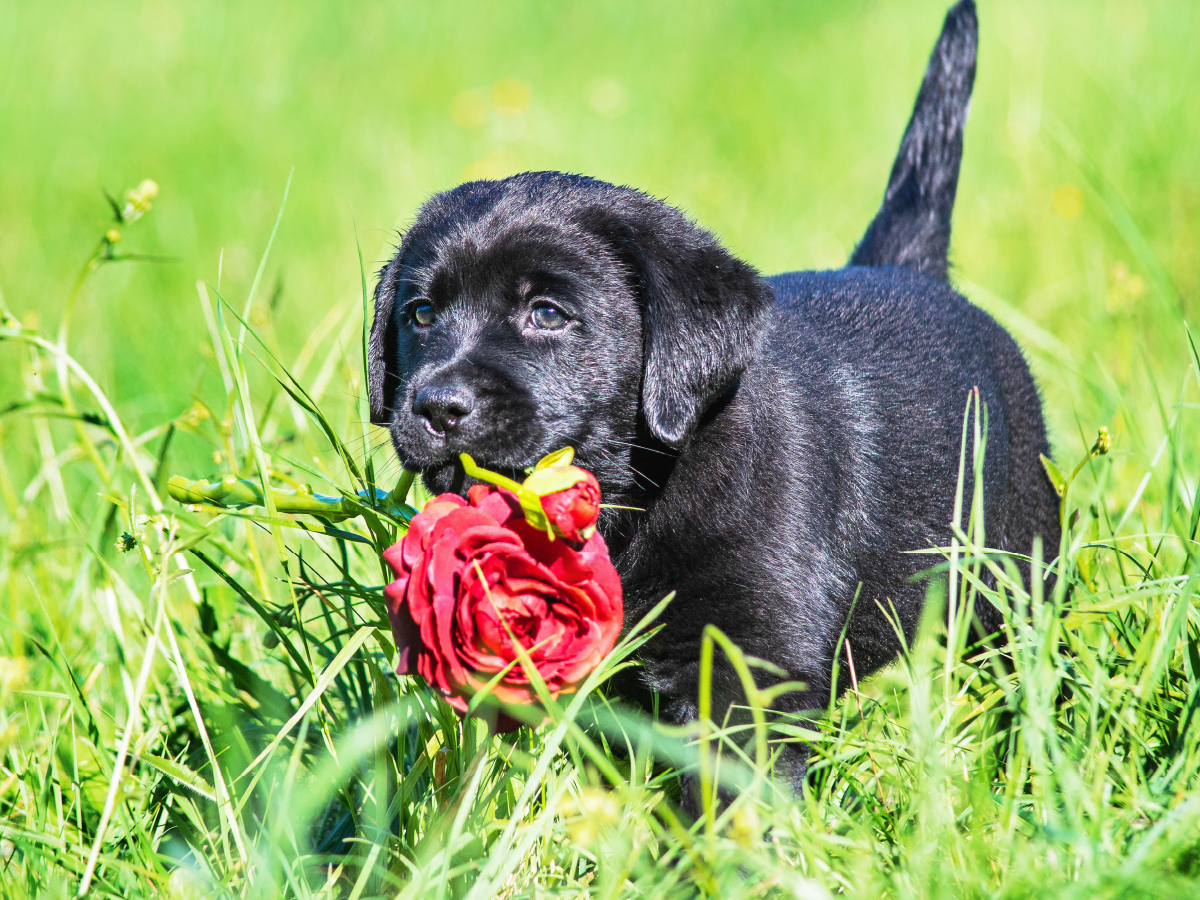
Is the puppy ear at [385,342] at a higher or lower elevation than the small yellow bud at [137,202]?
lower

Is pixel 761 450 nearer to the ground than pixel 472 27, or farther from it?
nearer to the ground

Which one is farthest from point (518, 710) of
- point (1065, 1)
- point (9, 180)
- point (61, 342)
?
point (1065, 1)

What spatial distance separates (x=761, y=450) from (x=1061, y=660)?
611mm

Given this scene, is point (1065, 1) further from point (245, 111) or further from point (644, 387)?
point (644, 387)

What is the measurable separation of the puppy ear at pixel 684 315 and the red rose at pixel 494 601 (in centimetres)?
50

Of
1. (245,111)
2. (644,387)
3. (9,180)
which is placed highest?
(245,111)

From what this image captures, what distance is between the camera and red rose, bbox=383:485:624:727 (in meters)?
1.37

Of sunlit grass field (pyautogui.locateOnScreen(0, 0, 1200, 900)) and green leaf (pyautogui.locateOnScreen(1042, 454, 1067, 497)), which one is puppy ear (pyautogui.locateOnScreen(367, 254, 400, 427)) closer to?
sunlit grass field (pyautogui.locateOnScreen(0, 0, 1200, 900))

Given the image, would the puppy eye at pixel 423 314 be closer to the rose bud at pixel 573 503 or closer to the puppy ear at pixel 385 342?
the puppy ear at pixel 385 342

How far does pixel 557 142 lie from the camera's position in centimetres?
637

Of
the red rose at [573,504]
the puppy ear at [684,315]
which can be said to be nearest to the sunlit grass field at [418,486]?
the red rose at [573,504]

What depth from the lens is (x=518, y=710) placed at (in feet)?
4.64

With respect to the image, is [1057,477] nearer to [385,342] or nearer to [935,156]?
[385,342]

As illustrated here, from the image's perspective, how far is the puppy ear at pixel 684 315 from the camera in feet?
6.25
